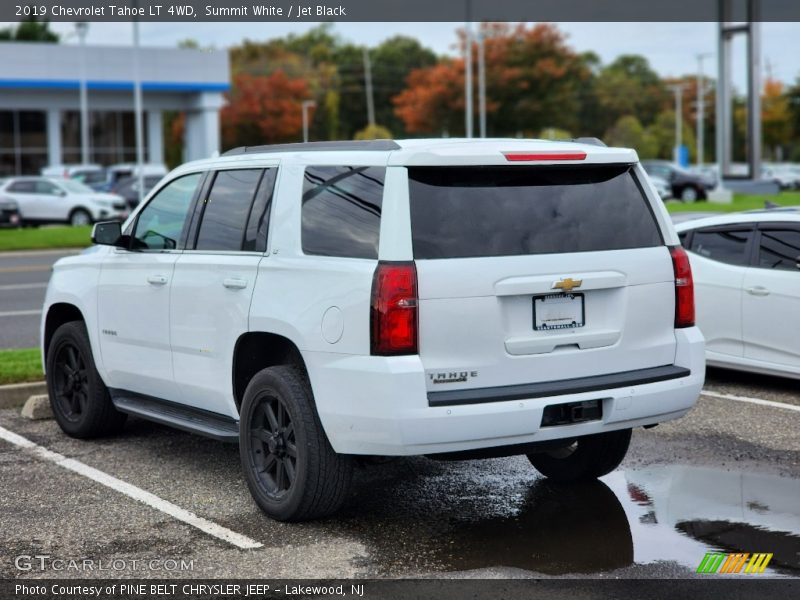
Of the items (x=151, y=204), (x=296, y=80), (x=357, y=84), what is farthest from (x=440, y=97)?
(x=151, y=204)

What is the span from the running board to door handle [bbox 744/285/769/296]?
474cm

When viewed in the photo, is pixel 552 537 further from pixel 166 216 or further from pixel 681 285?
pixel 166 216

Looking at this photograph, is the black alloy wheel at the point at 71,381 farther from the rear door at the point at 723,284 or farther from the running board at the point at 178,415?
the rear door at the point at 723,284

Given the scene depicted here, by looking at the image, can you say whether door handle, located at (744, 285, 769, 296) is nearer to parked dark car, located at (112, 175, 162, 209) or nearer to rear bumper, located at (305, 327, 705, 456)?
rear bumper, located at (305, 327, 705, 456)

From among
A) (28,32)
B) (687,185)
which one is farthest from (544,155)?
(28,32)

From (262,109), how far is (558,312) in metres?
75.0

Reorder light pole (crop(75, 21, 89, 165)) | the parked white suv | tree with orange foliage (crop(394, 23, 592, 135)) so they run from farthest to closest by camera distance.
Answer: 1. tree with orange foliage (crop(394, 23, 592, 135))
2. light pole (crop(75, 21, 89, 165))
3. the parked white suv

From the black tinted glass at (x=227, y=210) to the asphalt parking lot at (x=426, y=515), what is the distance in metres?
Answer: 1.41

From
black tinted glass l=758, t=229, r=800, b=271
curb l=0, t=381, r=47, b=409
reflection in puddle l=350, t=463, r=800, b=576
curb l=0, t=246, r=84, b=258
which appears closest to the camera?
reflection in puddle l=350, t=463, r=800, b=576

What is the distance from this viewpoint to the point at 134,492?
650 centimetres

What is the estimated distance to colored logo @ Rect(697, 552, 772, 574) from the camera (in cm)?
508

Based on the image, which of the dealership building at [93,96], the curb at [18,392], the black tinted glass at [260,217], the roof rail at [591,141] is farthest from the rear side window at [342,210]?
the dealership building at [93,96]

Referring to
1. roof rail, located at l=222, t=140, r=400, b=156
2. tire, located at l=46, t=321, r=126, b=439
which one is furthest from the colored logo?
tire, located at l=46, t=321, r=126, b=439

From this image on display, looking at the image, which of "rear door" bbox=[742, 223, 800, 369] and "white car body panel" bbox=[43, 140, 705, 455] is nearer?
"white car body panel" bbox=[43, 140, 705, 455]
